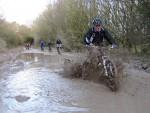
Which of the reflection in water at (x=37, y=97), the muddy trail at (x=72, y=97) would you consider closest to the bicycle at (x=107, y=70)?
the muddy trail at (x=72, y=97)

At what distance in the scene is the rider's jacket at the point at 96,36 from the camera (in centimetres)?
1195

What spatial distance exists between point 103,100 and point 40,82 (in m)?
3.65

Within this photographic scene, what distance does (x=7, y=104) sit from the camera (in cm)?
1000

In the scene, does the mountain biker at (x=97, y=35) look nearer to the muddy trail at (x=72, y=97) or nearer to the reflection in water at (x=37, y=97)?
the muddy trail at (x=72, y=97)

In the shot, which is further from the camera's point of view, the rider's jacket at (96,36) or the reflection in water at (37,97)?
the rider's jacket at (96,36)

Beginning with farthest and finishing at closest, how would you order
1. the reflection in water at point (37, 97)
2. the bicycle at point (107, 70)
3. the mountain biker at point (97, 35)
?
the mountain biker at point (97, 35) → the bicycle at point (107, 70) → the reflection in water at point (37, 97)

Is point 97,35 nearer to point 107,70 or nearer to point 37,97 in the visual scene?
point 107,70

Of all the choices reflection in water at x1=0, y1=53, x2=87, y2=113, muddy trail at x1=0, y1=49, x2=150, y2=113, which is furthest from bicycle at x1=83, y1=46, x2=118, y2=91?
reflection in water at x1=0, y1=53, x2=87, y2=113

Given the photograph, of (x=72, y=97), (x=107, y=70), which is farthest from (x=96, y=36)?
(x=72, y=97)

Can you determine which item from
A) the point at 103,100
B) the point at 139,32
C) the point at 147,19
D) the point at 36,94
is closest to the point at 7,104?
the point at 36,94

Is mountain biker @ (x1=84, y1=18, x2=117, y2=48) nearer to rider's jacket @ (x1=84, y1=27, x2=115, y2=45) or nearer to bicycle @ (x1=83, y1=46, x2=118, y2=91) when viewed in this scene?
rider's jacket @ (x1=84, y1=27, x2=115, y2=45)

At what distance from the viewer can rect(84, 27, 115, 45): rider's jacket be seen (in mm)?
11953

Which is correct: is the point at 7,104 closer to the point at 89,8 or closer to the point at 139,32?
the point at 139,32

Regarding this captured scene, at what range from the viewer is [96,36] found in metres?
12.0
